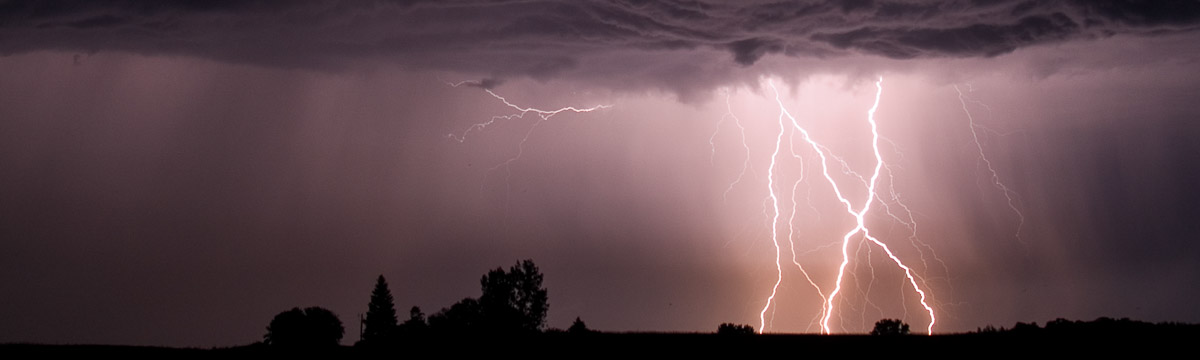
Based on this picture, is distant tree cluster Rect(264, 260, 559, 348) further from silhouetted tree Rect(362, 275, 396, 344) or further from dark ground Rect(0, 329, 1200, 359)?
dark ground Rect(0, 329, 1200, 359)

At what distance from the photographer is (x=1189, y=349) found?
22.3 metres

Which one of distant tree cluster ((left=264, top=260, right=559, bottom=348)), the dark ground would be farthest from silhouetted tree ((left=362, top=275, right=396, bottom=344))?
the dark ground

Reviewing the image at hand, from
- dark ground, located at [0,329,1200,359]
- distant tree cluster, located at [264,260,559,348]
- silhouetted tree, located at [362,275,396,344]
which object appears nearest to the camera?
dark ground, located at [0,329,1200,359]

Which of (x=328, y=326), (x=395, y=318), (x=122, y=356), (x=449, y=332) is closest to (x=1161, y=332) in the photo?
(x=449, y=332)

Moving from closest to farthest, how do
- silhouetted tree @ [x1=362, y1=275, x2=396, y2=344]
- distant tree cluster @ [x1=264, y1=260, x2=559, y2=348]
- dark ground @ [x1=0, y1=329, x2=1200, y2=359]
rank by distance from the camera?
dark ground @ [x1=0, y1=329, x2=1200, y2=359] → distant tree cluster @ [x1=264, y1=260, x2=559, y2=348] → silhouetted tree @ [x1=362, y1=275, x2=396, y2=344]

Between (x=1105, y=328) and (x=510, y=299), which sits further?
(x=510, y=299)

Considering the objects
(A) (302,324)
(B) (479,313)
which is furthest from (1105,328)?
(A) (302,324)

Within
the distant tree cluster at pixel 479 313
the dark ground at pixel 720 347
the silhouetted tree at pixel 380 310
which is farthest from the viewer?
the silhouetted tree at pixel 380 310

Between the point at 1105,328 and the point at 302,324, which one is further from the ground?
the point at 302,324

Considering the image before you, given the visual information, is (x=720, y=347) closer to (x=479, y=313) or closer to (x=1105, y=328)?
(x=1105, y=328)

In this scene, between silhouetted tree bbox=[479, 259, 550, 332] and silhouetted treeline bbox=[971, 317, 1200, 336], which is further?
silhouetted tree bbox=[479, 259, 550, 332]

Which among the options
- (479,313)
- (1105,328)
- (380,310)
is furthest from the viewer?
(380,310)

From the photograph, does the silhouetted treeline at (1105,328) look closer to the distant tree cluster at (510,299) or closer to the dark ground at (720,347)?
the dark ground at (720,347)

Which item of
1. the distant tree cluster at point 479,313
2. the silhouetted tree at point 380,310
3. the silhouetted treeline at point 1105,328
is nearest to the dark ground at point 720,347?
the silhouetted treeline at point 1105,328
